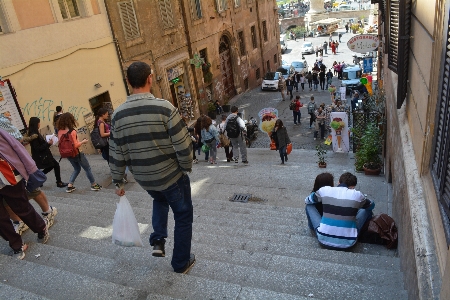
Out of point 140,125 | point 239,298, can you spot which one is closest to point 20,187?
point 140,125

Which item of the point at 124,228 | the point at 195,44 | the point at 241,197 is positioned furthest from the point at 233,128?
the point at 195,44

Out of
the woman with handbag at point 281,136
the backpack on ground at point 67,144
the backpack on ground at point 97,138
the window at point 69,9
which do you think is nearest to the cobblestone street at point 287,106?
the woman with handbag at point 281,136

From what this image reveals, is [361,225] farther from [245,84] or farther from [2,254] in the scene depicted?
[245,84]

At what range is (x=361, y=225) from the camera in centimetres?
479

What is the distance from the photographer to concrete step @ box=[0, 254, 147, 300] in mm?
3107

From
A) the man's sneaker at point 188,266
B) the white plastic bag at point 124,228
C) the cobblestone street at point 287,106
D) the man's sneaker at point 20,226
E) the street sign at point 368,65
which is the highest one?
the white plastic bag at point 124,228

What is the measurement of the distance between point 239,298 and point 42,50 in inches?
421

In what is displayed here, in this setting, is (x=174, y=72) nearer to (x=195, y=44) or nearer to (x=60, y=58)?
(x=195, y=44)

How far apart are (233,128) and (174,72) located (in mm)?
8892

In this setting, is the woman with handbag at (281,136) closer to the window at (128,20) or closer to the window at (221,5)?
the window at (128,20)

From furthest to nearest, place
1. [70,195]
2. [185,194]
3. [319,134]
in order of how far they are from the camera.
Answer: [319,134], [70,195], [185,194]

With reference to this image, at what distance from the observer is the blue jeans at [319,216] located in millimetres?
4789

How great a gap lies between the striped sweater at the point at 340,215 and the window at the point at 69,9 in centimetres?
1087

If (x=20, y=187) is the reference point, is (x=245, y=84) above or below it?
below
